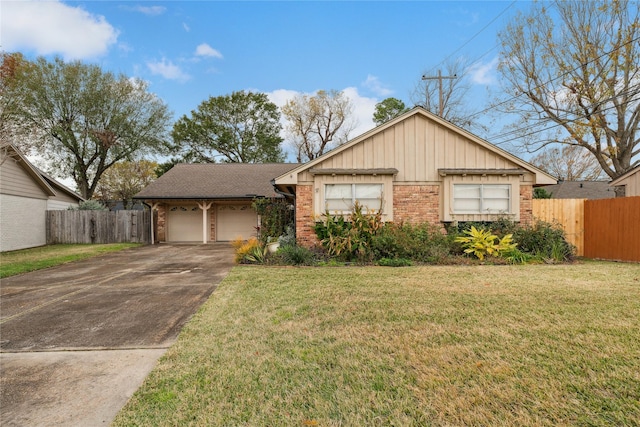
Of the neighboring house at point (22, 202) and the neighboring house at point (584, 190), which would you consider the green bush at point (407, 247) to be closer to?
the neighboring house at point (22, 202)

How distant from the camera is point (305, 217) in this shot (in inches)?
396

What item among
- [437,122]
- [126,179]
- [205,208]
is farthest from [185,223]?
[126,179]

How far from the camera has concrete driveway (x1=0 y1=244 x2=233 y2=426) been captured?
248cm

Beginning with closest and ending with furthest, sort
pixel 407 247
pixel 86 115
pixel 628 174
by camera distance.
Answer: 1. pixel 407 247
2. pixel 628 174
3. pixel 86 115

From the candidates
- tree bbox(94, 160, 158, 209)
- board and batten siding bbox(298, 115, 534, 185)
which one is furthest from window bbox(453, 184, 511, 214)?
tree bbox(94, 160, 158, 209)

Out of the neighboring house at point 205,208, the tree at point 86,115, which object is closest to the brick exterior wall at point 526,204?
the neighboring house at point 205,208

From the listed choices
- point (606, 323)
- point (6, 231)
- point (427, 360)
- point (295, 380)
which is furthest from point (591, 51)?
point (6, 231)

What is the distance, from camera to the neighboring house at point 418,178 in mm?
10000

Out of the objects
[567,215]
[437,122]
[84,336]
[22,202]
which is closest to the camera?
[84,336]

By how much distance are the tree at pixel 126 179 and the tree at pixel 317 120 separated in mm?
16647

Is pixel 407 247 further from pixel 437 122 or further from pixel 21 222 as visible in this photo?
pixel 21 222

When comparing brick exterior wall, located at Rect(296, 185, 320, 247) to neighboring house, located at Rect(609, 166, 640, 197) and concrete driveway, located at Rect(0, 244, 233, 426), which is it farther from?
neighboring house, located at Rect(609, 166, 640, 197)

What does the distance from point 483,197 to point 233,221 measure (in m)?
12.2

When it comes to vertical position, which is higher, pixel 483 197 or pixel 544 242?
pixel 483 197
